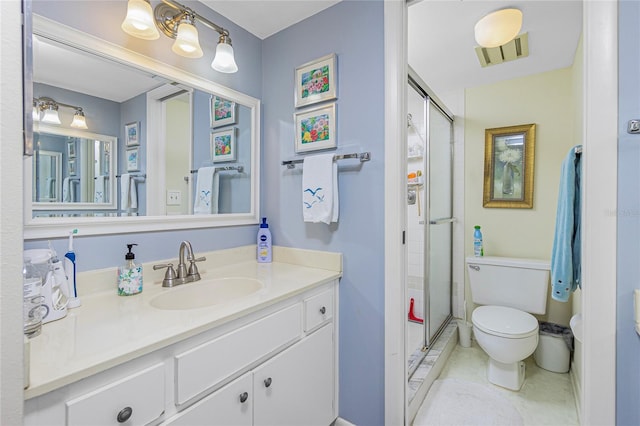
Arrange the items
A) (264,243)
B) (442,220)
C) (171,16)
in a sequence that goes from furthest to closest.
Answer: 1. (442,220)
2. (264,243)
3. (171,16)

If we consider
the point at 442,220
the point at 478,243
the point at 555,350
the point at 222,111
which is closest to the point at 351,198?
the point at 222,111

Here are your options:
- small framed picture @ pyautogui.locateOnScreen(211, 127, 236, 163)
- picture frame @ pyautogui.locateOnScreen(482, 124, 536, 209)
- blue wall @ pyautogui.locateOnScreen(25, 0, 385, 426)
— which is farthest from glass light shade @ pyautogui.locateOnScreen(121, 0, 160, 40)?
picture frame @ pyautogui.locateOnScreen(482, 124, 536, 209)

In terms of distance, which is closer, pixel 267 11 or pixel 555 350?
pixel 267 11

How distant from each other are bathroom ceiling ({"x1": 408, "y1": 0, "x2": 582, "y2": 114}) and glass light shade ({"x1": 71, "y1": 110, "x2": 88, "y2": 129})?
1.61 meters

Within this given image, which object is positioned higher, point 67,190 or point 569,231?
point 67,190

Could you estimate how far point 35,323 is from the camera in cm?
76

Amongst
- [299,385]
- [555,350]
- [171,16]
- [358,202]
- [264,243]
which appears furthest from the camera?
[555,350]

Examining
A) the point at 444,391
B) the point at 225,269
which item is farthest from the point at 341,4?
the point at 444,391

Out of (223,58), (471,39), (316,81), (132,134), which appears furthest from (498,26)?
(132,134)

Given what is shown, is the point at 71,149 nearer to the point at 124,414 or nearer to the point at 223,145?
the point at 223,145

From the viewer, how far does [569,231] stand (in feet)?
4.35

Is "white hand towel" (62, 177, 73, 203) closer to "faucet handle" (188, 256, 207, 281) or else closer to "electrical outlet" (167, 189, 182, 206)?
"electrical outlet" (167, 189, 182, 206)

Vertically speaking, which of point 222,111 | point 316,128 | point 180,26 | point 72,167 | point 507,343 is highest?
point 180,26

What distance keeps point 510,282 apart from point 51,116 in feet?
9.34
